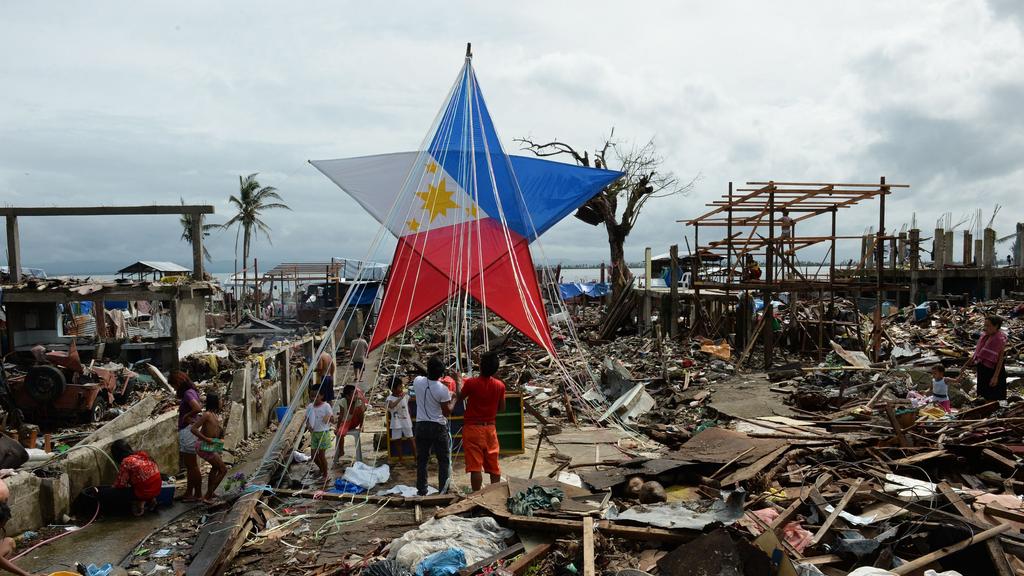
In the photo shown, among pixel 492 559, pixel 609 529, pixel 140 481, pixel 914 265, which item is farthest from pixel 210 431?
pixel 914 265

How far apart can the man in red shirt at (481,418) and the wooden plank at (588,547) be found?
1788 millimetres

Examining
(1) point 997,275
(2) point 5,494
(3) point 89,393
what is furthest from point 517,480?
(1) point 997,275

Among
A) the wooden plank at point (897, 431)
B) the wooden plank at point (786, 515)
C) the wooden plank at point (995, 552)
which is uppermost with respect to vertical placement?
the wooden plank at point (897, 431)

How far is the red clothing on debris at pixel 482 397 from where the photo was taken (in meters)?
6.87

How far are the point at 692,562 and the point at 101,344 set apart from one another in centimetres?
1878

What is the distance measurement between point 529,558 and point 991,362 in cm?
806

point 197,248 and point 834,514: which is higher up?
point 197,248

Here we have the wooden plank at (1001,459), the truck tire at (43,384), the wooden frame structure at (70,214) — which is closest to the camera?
the wooden plank at (1001,459)

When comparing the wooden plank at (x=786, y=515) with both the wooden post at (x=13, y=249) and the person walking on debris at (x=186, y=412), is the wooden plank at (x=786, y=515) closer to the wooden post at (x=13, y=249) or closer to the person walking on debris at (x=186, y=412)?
the person walking on debris at (x=186, y=412)

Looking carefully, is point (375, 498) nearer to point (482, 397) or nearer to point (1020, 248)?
point (482, 397)

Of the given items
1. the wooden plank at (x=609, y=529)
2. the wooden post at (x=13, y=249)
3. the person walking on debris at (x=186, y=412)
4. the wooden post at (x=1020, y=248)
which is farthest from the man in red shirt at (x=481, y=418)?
the wooden post at (x=1020, y=248)

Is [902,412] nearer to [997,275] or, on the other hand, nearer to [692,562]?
[692,562]

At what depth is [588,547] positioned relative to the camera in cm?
504

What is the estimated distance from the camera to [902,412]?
8.49m
